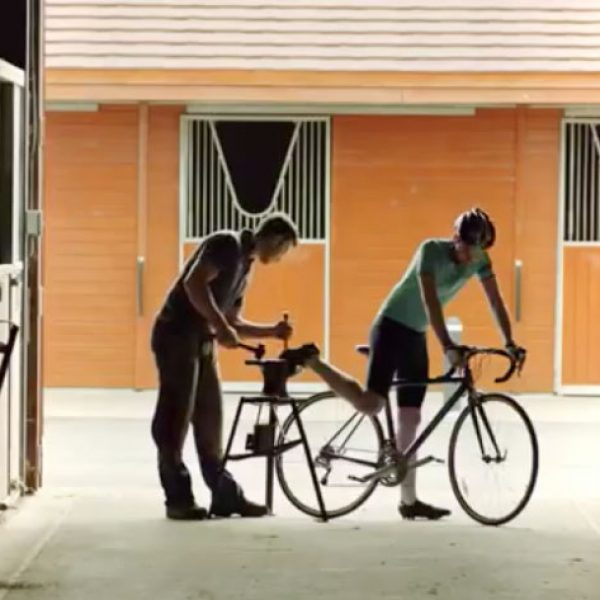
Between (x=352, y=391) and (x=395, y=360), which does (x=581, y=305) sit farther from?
(x=352, y=391)

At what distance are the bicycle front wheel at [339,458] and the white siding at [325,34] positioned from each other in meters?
5.50

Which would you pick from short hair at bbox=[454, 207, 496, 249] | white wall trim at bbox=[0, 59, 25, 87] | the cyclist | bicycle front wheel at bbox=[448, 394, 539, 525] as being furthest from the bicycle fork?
white wall trim at bbox=[0, 59, 25, 87]

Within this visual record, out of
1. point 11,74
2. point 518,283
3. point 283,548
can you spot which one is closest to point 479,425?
point 283,548

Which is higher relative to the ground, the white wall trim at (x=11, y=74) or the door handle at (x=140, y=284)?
the white wall trim at (x=11, y=74)

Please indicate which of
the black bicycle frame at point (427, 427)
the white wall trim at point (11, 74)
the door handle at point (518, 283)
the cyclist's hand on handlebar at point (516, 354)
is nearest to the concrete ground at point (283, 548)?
the black bicycle frame at point (427, 427)

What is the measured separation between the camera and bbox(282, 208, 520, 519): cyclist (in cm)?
702

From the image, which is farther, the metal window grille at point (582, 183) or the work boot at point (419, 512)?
the metal window grille at point (582, 183)

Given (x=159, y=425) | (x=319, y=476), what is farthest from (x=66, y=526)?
(x=319, y=476)

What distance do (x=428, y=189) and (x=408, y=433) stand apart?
5.84 metres

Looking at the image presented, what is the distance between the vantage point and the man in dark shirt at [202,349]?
7.04 meters

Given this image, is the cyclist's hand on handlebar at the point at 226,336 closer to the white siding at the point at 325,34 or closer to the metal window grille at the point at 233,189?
the white siding at the point at 325,34

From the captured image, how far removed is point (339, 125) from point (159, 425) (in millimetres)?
6135

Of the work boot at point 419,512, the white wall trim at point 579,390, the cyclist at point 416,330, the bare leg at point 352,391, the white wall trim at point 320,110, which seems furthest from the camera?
the white wall trim at point 579,390

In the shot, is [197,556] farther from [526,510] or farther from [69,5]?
[69,5]
